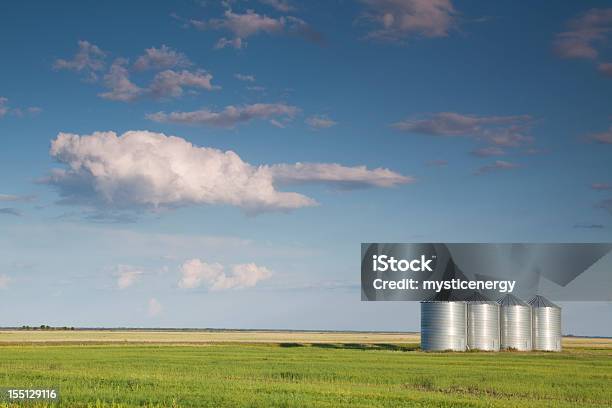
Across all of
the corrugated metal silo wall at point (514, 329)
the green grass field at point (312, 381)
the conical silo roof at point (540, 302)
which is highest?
the conical silo roof at point (540, 302)

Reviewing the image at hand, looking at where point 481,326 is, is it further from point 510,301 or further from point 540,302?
point 540,302

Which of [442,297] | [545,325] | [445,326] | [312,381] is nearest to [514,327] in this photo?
[545,325]

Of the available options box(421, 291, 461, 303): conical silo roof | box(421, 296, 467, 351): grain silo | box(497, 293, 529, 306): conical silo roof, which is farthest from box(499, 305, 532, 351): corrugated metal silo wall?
box(421, 291, 461, 303): conical silo roof

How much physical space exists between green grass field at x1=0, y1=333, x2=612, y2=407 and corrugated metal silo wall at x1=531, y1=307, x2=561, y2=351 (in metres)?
18.4

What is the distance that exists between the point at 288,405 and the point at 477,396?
37.7 ft

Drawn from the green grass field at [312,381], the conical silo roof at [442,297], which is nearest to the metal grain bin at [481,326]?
the conical silo roof at [442,297]

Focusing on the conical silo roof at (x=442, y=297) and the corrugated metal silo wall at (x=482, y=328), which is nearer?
the corrugated metal silo wall at (x=482, y=328)

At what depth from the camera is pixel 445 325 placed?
8562cm

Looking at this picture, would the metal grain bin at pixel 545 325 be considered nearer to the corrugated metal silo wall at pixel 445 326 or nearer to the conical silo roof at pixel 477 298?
the conical silo roof at pixel 477 298

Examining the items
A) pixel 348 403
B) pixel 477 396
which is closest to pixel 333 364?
pixel 477 396

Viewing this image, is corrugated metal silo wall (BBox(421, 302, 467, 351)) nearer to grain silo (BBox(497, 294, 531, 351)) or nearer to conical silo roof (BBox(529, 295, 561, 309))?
grain silo (BBox(497, 294, 531, 351))

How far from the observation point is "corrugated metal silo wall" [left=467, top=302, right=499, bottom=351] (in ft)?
284

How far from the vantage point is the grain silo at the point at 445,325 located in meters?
85.5

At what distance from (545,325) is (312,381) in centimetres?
5055
